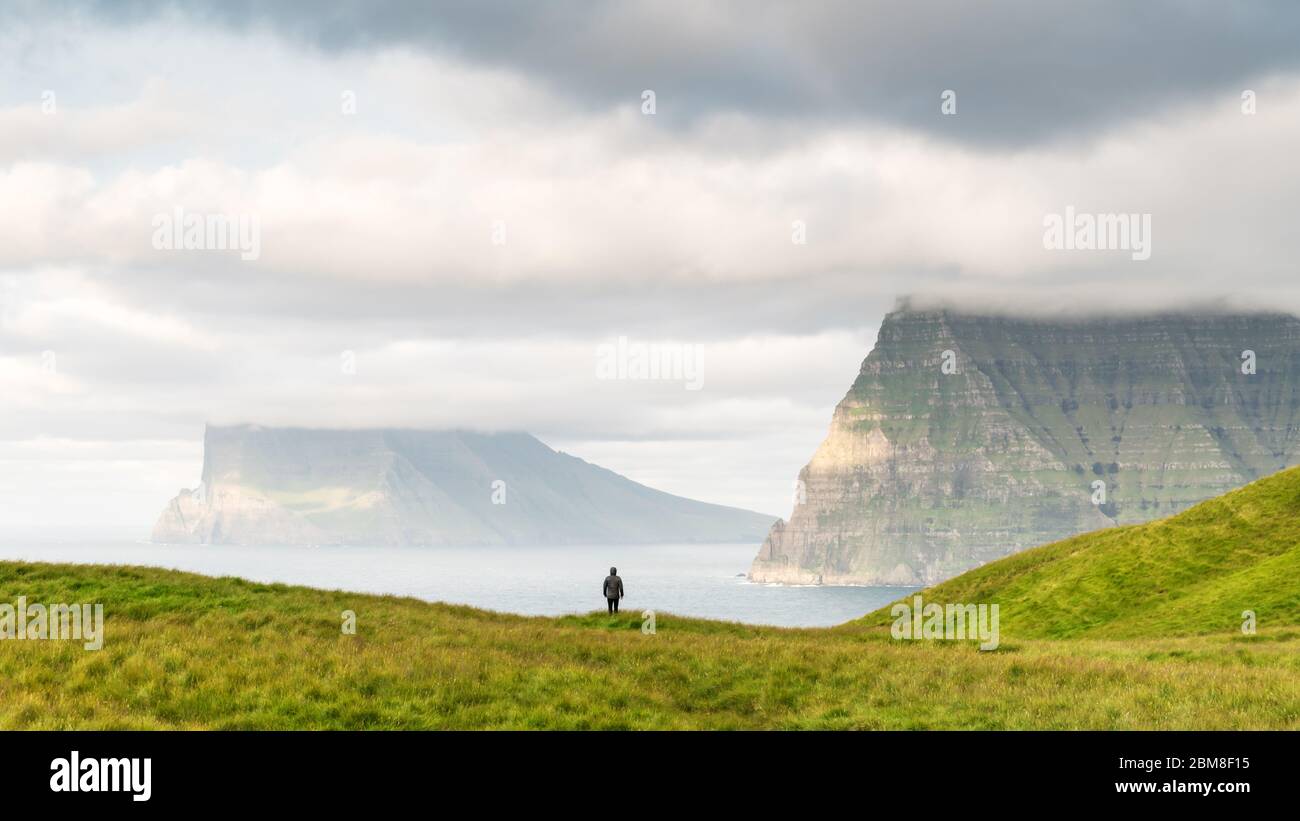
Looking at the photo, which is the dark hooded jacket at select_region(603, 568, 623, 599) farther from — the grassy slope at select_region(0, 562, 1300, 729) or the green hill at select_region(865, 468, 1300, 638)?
the green hill at select_region(865, 468, 1300, 638)

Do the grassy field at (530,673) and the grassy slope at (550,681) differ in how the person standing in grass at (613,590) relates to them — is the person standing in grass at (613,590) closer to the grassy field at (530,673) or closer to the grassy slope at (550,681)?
the grassy field at (530,673)

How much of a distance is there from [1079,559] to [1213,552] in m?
9.67

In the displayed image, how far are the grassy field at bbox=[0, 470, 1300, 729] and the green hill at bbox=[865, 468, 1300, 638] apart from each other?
303 inches

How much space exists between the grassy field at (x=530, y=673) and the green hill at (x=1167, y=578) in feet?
25.2

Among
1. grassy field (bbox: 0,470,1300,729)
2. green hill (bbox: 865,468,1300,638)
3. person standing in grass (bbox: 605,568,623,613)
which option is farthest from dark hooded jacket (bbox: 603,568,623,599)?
green hill (bbox: 865,468,1300,638)

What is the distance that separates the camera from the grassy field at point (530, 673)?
80.7 feet

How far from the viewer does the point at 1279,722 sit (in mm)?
23500

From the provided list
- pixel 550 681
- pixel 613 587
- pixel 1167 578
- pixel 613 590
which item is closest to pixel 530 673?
pixel 550 681

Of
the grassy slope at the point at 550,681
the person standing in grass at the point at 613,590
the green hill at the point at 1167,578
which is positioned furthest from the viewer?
the green hill at the point at 1167,578

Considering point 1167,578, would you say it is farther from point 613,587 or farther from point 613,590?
point 613,590

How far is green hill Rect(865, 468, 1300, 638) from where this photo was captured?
56094 millimetres

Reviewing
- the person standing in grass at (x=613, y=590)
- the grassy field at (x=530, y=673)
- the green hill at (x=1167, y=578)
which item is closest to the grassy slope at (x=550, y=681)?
the grassy field at (x=530, y=673)

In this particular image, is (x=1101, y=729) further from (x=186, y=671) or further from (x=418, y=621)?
(x=418, y=621)
